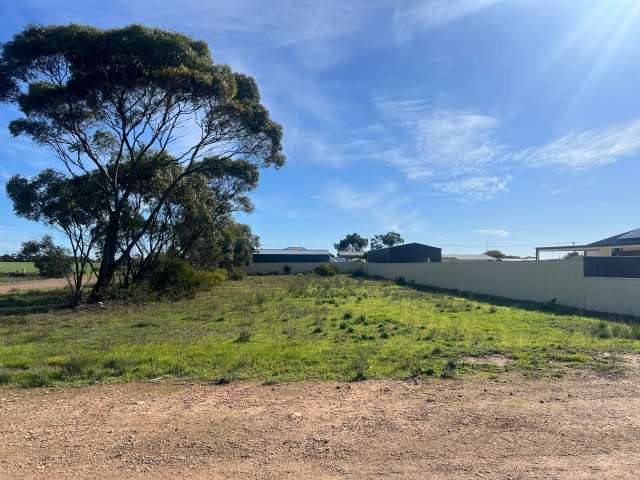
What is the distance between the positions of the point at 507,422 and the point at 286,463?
2.49 m

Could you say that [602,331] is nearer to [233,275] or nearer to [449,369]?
[449,369]

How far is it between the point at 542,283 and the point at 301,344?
15.6 m

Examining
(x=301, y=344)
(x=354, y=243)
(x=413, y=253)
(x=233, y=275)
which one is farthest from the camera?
(x=354, y=243)

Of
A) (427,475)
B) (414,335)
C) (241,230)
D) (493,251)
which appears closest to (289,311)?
(414,335)

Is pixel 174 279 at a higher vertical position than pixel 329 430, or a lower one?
higher

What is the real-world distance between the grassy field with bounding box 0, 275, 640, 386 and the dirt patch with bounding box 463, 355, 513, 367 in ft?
0.13

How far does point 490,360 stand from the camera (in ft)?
26.2

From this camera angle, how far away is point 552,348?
9008 millimetres

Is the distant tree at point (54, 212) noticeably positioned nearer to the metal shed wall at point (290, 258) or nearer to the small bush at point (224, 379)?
the small bush at point (224, 379)

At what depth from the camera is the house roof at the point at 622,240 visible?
22.5 meters

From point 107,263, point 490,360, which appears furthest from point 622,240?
point 107,263

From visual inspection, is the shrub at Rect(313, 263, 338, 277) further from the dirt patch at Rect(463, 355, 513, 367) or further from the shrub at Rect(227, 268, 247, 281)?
the dirt patch at Rect(463, 355, 513, 367)

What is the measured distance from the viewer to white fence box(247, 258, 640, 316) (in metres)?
16.0

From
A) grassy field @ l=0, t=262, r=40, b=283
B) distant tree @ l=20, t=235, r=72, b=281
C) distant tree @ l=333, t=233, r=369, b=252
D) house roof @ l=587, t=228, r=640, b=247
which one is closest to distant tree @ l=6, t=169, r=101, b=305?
distant tree @ l=20, t=235, r=72, b=281
